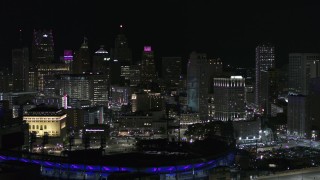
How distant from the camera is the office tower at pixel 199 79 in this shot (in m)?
33.4

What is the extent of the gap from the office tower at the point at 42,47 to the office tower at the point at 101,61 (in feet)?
11.4

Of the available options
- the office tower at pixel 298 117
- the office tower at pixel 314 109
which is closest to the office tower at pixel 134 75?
the office tower at pixel 298 117

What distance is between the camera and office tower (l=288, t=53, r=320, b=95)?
3547cm

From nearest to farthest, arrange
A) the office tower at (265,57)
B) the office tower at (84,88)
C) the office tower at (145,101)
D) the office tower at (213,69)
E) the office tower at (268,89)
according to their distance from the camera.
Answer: the office tower at (145,101) → the office tower at (213,69) → the office tower at (268,89) → the office tower at (84,88) → the office tower at (265,57)

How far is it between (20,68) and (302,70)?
19.8 meters

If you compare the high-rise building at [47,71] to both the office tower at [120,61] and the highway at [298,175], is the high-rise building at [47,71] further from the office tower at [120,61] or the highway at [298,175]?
the highway at [298,175]

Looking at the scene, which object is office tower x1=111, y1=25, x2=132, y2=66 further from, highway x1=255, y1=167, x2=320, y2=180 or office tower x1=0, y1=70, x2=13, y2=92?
highway x1=255, y1=167, x2=320, y2=180

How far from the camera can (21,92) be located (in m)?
38.3

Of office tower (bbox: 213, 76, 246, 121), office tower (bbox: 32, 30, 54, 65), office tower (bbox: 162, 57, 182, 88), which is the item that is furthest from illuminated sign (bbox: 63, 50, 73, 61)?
office tower (bbox: 213, 76, 246, 121)

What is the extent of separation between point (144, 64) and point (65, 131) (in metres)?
18.2

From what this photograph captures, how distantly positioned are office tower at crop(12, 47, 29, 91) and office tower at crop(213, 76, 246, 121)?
15550 mm

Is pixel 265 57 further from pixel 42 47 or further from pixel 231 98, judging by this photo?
pixel 42 47

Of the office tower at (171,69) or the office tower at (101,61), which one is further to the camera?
the office tower at (171,69)

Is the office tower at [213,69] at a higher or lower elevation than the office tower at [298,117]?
higher
